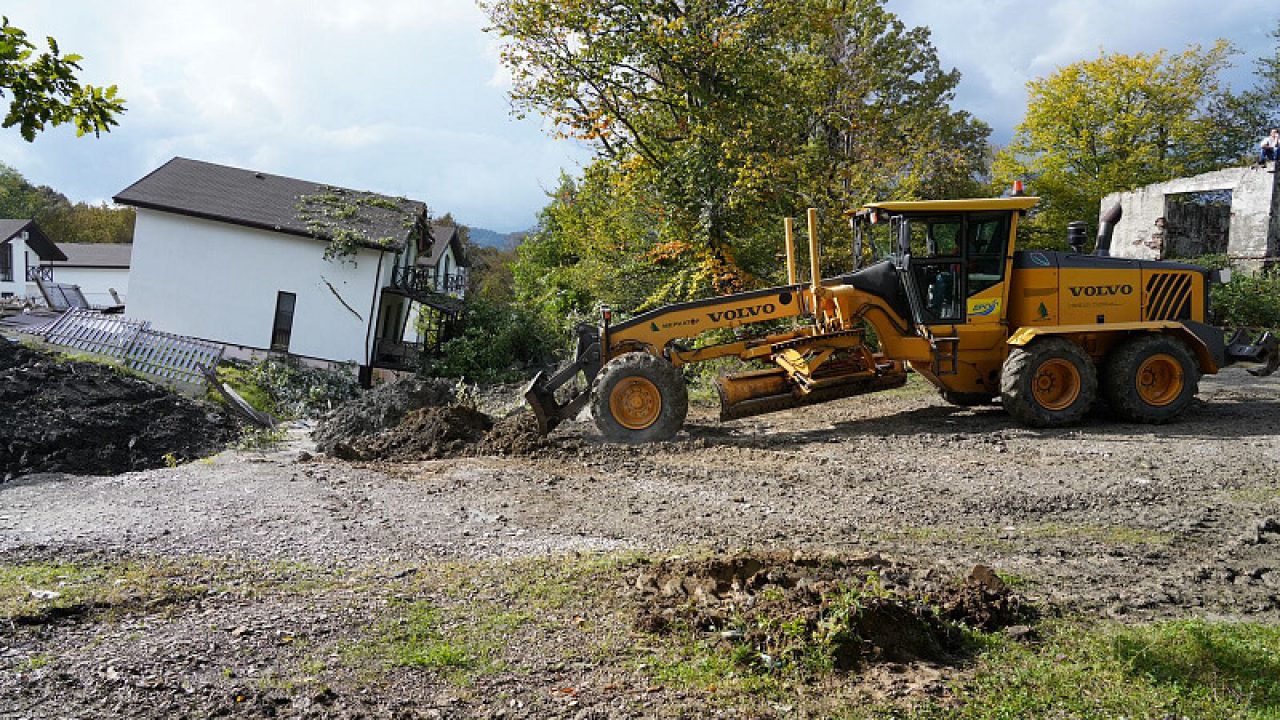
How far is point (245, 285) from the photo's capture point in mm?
29891

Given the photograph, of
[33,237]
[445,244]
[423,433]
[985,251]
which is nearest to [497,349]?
[423,433]

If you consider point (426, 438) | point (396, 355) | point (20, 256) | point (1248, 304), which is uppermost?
point (20, 256)

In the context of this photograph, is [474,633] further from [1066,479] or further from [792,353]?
[792,353]

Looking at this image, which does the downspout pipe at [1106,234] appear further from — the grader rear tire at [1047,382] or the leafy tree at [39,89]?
the leafy tree at [39,89]

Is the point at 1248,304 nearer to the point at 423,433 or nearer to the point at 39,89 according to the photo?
the point at 423,433

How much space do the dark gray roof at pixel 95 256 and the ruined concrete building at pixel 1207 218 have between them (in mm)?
61404

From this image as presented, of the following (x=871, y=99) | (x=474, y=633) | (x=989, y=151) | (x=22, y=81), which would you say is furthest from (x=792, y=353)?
(x=989, y=151)

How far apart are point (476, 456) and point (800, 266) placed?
1274 cm

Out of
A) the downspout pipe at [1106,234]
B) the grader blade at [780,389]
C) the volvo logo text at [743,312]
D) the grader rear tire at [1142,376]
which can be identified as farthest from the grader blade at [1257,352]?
the volvo logo text at [743,312]

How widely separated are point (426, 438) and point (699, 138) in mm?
10629

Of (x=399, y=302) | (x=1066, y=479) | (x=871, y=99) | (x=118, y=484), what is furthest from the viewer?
(x=399, y=302)

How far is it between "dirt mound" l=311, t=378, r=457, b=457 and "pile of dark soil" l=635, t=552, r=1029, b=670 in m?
8.33

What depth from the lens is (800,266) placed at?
840 inches

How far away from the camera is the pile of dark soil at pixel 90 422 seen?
39.0ft
